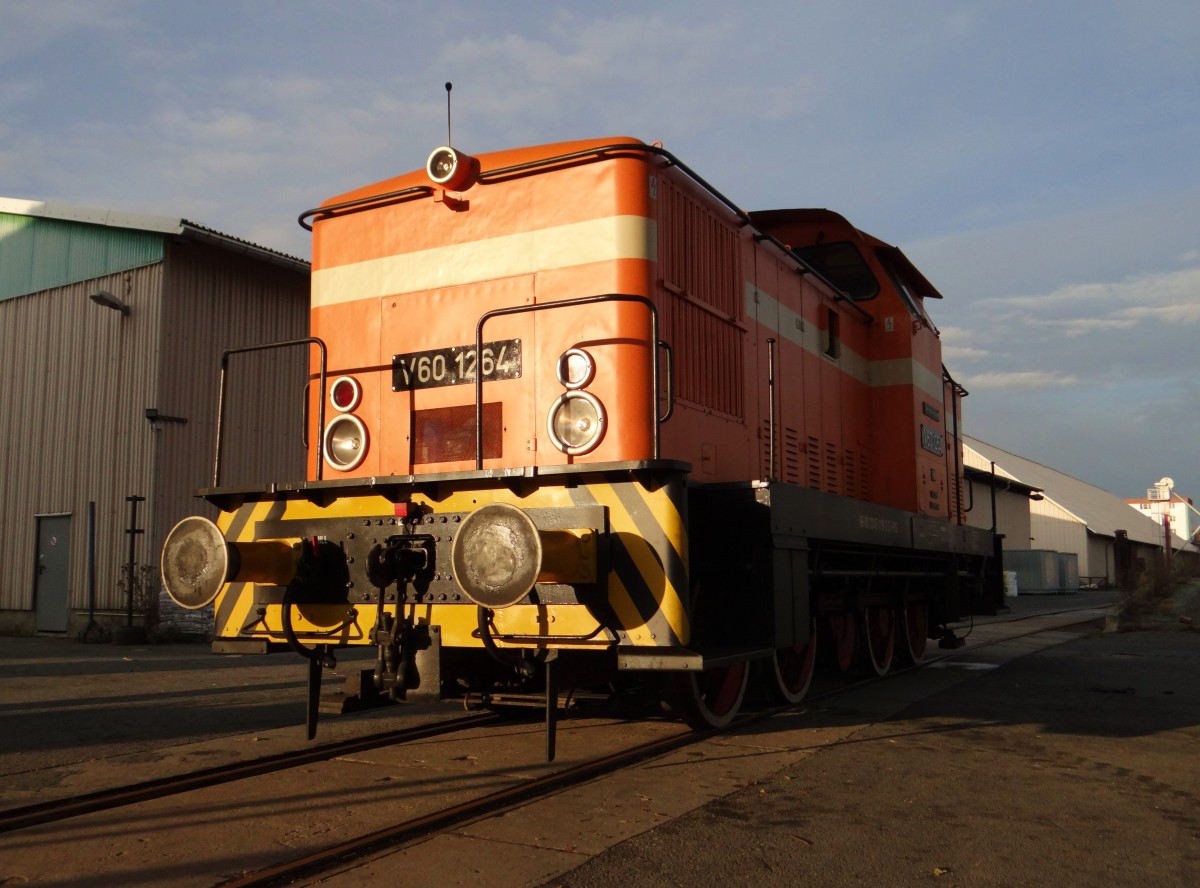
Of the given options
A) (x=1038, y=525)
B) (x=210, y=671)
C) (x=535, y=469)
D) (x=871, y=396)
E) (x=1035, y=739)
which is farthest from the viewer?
(x=1038, y=525)

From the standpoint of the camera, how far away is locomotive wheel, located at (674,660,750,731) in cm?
538

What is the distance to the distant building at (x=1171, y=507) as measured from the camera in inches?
3307

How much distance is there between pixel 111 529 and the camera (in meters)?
14.7

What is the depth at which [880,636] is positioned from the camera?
890cm

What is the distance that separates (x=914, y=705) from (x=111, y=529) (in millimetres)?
11908

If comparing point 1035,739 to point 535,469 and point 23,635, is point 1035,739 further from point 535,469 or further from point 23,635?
point 23,635

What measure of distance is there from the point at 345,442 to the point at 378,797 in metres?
2.23

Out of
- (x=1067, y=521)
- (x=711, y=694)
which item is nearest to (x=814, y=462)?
(x=711, y=694)

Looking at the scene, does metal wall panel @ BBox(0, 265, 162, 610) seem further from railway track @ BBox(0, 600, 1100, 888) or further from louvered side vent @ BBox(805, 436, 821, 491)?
louvered side vent @ BBox(805, 436, 821, 491)

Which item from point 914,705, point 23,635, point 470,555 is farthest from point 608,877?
point 23,635

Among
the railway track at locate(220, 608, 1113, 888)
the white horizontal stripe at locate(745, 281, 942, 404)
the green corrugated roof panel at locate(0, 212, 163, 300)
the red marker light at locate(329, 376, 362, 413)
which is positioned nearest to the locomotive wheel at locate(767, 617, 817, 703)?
the railway track at locate(220, 608, 1113, 888)

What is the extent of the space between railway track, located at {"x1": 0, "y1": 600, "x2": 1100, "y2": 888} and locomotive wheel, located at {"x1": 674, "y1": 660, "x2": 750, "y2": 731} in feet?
0.52

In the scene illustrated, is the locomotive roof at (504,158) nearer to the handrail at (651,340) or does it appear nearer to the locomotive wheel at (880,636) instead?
the handrail at (651,340)

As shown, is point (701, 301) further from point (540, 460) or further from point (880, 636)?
point (880, 636)
